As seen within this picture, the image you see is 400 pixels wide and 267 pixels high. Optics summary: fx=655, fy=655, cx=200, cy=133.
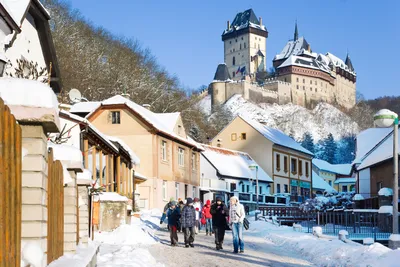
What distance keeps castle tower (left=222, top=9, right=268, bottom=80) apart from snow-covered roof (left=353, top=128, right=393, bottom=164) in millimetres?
138825

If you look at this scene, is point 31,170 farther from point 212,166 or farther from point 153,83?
point 153,83

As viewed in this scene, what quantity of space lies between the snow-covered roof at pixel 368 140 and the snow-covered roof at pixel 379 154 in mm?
2570

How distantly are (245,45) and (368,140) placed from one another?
5742 inches

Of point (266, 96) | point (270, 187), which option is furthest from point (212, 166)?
point (266, 96)

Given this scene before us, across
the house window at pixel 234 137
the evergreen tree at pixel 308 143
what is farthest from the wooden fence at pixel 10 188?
the evergreen tree at pixel 308 143

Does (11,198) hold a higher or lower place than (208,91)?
lower

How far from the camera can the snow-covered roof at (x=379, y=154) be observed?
37.0 meters

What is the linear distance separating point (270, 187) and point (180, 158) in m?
18.6

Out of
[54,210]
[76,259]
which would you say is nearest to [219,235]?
[76,259]

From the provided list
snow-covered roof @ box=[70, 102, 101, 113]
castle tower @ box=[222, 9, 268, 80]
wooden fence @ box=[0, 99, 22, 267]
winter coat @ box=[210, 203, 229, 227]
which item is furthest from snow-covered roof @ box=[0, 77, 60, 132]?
castle tower @ box=[222, 9, 268, 80]

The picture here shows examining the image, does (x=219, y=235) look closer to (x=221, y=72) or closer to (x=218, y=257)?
(x=218, y=257)

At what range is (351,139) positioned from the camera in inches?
5974

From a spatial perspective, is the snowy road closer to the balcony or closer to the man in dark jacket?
the man in dark jacket

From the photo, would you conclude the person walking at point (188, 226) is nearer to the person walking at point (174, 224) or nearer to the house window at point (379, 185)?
the person walking at point (174, 224)
